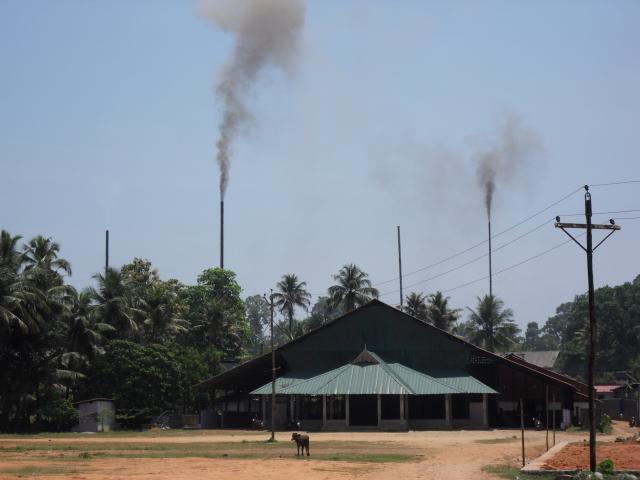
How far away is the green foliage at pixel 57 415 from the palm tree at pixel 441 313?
53.9m

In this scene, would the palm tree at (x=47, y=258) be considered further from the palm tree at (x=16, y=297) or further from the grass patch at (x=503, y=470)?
the grass patch at (x=503, y=470)

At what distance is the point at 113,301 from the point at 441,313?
4663 centimetres

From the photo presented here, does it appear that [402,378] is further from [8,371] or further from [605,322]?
[605,322]

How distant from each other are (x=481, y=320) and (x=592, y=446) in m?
85.7

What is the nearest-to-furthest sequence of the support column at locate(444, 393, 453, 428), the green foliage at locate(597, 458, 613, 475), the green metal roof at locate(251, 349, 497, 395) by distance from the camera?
the green foliage at locate(597, 458, 613, 475), the green metal roof at locate(251, 349, 497, 395), the support column at locate(444, 393, 453, 428)

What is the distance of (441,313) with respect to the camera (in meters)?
115

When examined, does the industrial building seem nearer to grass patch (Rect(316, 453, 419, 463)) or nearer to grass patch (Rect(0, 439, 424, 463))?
grass patch (Rect(0, 439, 424, 463))

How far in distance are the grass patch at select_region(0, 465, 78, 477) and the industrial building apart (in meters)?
34.2

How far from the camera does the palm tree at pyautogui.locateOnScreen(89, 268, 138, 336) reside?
8219 centimetres

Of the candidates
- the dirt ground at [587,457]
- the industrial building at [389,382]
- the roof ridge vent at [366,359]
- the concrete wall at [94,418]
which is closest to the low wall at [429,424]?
the industrial building at [389,382]

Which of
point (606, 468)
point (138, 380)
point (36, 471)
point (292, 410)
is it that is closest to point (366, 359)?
point (292, 410)

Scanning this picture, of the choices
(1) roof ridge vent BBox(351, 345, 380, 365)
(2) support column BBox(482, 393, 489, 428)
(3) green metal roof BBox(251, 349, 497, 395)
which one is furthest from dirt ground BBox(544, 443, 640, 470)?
(1) roof ridge vent BBox(351, 345, 380, 365)

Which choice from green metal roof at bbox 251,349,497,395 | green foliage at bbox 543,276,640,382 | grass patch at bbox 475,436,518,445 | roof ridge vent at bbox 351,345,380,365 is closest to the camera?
grass patch at bbox 475,436,518,445

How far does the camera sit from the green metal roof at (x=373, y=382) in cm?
6806
